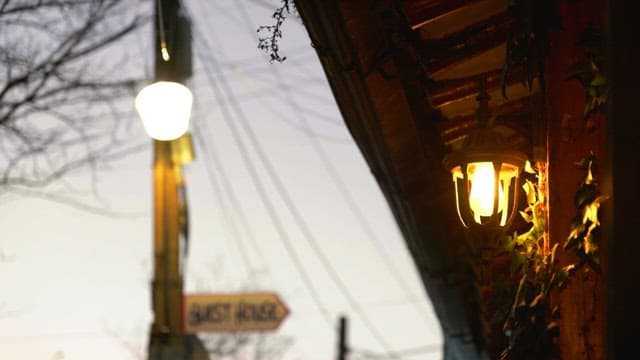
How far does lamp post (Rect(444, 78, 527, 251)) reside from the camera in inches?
242

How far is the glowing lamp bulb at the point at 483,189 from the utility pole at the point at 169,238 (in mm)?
6200

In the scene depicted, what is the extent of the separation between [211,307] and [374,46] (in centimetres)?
1138

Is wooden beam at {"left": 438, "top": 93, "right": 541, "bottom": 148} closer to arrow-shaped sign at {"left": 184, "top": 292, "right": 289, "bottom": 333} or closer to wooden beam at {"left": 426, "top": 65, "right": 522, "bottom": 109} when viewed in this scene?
wooden beam at {"left": 426, "top": 65, "right": 522, "bottom": 109}

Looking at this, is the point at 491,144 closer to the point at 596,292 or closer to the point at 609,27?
the point at 596,292

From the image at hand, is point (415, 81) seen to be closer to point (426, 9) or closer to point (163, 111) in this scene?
point (426, 9)

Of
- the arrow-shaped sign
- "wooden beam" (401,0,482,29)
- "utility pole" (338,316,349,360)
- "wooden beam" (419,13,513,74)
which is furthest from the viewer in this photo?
"utility pole" (338,316,349,360)

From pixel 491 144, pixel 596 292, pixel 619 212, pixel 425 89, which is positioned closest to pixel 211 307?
pixel 425 89

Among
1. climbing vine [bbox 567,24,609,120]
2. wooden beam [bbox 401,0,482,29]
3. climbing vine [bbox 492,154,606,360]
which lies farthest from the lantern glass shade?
wooden beam [bbox 401,0,482,29]

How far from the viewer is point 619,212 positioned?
3.37 m

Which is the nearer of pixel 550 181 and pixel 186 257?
pixel 550 181

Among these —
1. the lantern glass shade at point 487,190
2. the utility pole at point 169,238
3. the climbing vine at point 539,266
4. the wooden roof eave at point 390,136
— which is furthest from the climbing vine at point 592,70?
the utility pole at point 169,238

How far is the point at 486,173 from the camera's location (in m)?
6.20

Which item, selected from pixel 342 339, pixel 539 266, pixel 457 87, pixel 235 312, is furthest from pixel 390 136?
pixel 342 339

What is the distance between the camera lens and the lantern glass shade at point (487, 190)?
6191 mm
